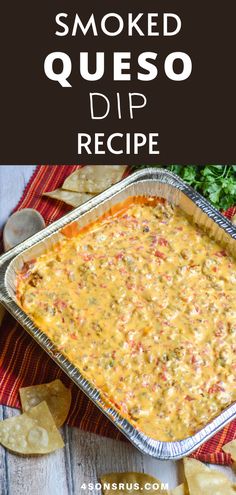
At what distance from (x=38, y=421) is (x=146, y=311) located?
872 millimetres

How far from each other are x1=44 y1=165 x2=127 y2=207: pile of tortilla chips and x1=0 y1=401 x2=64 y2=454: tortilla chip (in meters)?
1.57

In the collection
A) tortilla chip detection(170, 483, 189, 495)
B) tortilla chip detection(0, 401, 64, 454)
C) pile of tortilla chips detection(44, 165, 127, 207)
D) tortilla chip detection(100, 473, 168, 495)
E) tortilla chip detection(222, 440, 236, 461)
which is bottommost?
tortilla chip detection(170, 483, 189, 495)

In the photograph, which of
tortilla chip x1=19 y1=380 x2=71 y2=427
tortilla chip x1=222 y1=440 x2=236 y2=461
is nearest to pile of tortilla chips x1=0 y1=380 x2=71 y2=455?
tortilla chip x1=19 y1=380 x2=71 y2=427

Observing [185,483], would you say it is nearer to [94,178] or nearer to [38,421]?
[38,421]

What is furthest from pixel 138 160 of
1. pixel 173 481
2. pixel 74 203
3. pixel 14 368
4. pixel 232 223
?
pixel 173 481

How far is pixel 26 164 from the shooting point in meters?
5.78

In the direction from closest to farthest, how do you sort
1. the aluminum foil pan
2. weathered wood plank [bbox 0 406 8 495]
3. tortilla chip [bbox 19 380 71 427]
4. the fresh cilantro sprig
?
the aluminum foil pan, weathered wood plank [bbox 0 406 8 495], tortilla chip [bbox 19 380 71 427], the fresh cilantro sprig

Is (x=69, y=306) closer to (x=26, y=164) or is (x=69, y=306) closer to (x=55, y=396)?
(x=55, y=396)

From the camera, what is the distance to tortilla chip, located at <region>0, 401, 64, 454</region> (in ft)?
14.8

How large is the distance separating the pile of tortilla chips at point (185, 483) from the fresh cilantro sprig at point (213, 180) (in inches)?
71.4

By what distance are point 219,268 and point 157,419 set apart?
42.3 inches

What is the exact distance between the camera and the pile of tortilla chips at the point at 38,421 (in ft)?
14.8

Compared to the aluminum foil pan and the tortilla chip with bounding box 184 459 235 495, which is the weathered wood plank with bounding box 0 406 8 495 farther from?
the tortilla chip with bounding box 184 459 235 495

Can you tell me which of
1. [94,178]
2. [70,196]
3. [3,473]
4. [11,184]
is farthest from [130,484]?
[11,184]
